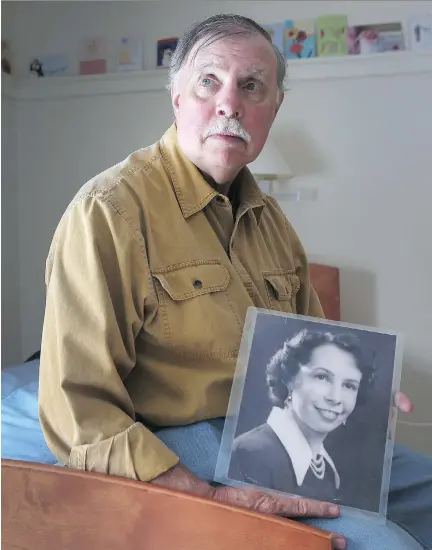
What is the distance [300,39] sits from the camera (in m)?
2.15

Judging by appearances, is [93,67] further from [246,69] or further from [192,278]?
[192,278]

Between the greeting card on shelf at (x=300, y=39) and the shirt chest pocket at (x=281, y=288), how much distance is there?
4.42 feet

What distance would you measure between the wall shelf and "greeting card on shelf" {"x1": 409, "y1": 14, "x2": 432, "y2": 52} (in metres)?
0.03

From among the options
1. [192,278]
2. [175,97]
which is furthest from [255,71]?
[192,278]

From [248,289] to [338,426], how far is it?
31 centimetres

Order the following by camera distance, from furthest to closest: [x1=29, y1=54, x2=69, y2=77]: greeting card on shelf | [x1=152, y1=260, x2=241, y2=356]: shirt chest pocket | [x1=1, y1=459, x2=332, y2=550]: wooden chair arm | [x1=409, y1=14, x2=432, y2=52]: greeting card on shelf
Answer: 1. [x1=29, y1=54, x2=69, y2=77]: greeting card on shelf
2. [x1=409, y1=14, x2=432, y2=52]: greeting card on shelf
3. [x1=152, y1=260, x2=241, y2=356]: shirt chest pocket
4. [x1=1, y1=459, x2=332, y2=550]: wooden chair arm

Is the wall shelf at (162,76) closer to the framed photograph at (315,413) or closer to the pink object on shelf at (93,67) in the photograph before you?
the pink object on shelf at (93,67)

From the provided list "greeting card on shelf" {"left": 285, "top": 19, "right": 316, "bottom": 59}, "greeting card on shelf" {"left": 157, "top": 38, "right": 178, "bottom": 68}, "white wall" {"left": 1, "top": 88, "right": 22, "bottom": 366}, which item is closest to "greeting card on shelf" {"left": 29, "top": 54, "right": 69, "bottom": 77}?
"white wall" {"left": 1, "top": 88, "right": 22, "bottom": 366}

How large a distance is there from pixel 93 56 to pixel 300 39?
0.91m

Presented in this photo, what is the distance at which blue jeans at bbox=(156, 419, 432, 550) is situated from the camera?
69cm

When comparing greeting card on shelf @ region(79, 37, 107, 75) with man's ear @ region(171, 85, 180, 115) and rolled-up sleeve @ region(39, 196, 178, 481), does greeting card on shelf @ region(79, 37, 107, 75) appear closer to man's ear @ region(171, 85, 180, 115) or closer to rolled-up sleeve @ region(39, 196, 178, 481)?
man's ear @ region(171, 85, 180, 115)

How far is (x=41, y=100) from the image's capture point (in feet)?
8.05

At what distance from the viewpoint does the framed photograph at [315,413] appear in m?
0.71

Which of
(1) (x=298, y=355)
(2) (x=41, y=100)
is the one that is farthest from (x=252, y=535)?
(2) (x=41, y=100)
